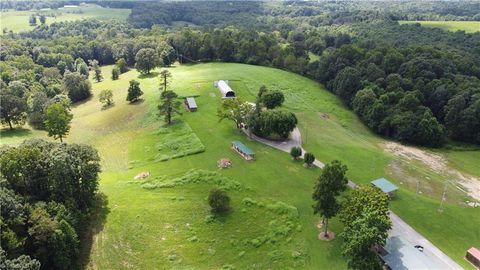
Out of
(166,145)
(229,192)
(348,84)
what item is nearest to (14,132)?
(166,145)

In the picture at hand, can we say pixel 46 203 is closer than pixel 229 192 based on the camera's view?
Yes

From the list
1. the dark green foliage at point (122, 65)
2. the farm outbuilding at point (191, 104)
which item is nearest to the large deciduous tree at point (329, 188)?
the farm outbuilding at point (191, 104)

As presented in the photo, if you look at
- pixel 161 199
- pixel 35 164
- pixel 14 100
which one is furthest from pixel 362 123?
pixel 14 100

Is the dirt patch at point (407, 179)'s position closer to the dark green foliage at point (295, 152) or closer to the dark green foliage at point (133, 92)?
the dark green foliage at point (295, 152)

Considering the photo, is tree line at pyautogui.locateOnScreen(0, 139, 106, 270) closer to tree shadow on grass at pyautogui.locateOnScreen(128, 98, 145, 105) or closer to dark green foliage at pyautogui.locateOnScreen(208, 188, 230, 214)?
dark green foliage at pyautogui.locateOnScreen(208, 188, 230, 214)

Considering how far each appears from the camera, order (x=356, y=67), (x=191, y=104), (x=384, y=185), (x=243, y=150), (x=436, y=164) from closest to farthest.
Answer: (x=384, y=185), (x=243, y=150), (x=436, y=164), (x=191, y=104), (x=356, y=67)

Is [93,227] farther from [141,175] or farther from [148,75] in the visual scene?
[148,75]
